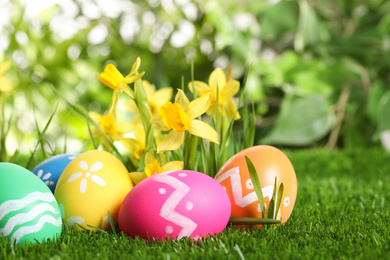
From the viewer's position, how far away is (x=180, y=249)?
0.63 m

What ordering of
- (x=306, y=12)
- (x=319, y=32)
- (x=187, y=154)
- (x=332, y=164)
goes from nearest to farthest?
(x=187, y=154)
(x=332, y=164)
(x=306, y=12)
(x=319, y=32)

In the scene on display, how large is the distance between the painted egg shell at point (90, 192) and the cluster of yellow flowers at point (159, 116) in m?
0.07

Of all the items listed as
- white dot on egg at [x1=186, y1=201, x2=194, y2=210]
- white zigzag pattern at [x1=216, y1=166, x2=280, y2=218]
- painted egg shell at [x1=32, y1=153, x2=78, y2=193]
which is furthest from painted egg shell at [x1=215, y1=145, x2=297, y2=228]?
painted egg shell at [x1=32, y1=153, x2=78, y2=193]

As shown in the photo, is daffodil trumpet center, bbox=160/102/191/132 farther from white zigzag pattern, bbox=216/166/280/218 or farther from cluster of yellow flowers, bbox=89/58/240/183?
white zigzag pattern, bbox=216/166/280/218

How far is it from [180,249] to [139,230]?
0.09 metres

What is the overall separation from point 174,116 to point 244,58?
6.20ft

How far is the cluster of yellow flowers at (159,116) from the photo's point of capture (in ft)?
2.39

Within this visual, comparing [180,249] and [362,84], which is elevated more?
[180,249]

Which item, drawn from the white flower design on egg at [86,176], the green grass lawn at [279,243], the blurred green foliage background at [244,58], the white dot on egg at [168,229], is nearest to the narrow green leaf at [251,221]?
the green grass lawn at [279,243]

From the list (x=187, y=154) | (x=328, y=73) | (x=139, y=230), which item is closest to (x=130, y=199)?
(x=139, y=230)

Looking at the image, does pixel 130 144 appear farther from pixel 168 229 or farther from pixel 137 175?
pixel 168 229

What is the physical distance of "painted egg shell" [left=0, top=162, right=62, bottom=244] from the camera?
0.65m

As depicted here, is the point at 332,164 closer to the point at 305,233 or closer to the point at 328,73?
the point at 328,73

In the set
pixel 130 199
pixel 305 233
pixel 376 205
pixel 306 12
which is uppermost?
pixel 306 12
